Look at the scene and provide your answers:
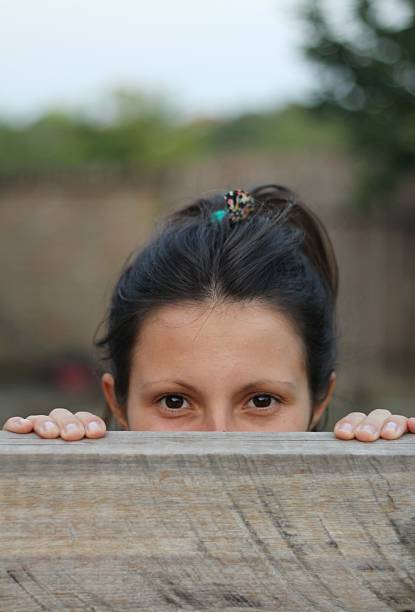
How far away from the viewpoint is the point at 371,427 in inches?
41.9

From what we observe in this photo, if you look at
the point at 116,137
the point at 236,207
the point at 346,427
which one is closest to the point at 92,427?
the point at 346,427

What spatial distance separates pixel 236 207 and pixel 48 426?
1430 mm

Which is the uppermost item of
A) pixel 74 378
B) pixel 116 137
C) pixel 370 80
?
pixel 370 80

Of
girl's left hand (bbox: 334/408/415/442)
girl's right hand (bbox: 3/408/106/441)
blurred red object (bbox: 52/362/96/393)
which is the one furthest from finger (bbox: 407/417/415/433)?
blurred red object (bbox: 52/362/96/393)

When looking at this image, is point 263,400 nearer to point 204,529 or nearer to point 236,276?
point 236,276

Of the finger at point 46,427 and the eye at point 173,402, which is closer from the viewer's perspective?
the finger at point 46,427

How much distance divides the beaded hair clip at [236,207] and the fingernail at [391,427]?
1297mm

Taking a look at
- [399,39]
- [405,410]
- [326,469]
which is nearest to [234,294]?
[326,469]

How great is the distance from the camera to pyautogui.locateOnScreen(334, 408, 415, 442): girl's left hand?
3.31 ft

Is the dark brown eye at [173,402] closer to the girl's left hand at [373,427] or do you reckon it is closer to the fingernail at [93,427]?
the girl's left hand at [373,427]

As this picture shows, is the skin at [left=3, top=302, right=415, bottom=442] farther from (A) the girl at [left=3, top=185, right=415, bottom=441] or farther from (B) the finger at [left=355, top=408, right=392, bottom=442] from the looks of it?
(B) the finger at [left=355, top=408, right=392, bottom=442]

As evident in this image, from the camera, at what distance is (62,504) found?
90 centimetres

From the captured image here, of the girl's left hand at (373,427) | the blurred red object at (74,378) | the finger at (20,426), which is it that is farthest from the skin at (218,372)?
the blurred red object at (74,378)

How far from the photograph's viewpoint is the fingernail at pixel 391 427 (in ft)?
3.62
